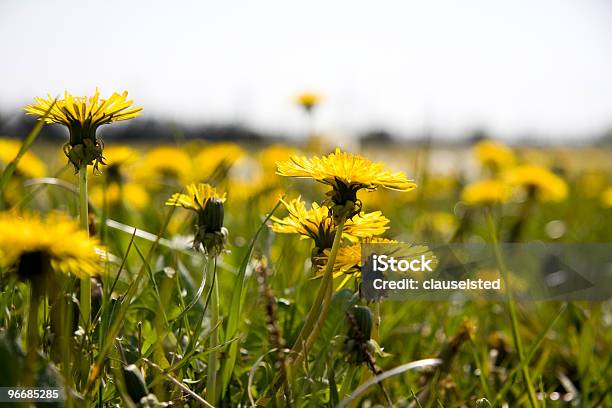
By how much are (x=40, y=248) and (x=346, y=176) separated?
281 millimetres

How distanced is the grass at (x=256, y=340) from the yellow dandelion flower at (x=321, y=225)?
0.20ft

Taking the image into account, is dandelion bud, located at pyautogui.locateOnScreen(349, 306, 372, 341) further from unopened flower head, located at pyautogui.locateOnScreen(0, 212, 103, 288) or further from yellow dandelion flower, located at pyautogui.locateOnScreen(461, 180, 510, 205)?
yellow dandelion flower, located at pyautogui.locateOnScreen(461, 180, 510, 205)

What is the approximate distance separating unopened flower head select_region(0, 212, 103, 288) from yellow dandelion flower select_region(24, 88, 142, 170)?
15 cm

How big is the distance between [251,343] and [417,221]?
1079mm

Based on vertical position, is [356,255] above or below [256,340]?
above

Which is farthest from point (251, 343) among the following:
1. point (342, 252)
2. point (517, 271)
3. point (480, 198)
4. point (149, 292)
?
point (480, 198)

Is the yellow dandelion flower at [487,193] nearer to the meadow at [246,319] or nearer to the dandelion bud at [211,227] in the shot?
the meadow at [246,319]

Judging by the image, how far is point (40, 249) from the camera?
0.50m

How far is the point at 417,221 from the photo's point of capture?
1927 mm

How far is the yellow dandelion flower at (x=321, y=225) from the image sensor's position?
677 mm

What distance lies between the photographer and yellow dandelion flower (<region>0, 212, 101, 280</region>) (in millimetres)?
490

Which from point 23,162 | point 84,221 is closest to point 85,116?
point 84,221

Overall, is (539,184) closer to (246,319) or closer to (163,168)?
(163,168)

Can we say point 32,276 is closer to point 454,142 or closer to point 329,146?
point 329,146
